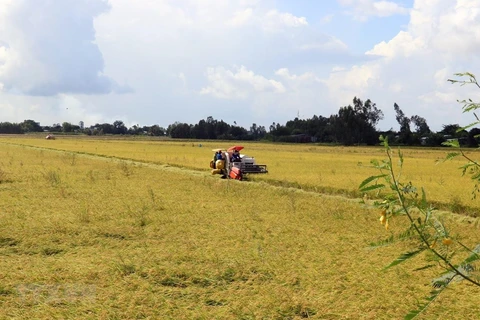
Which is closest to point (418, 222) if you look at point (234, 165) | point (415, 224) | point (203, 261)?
point (415, 224)

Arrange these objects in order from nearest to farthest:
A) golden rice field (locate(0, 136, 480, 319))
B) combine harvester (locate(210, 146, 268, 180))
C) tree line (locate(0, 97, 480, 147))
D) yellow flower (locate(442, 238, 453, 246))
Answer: yellow flower (locate(442, 238, 453, 246)) → golden rice field (locate(0, 136, 480, 319)) → combine harvester (locate(210, 146, 268, 180)) → tree line (locate(0, 97, 480, 147))

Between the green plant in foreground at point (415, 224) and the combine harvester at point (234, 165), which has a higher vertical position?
the green plant in foreground at point (415, 224)

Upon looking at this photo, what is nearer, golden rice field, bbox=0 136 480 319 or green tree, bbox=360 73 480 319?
green tree, bbox=360 73 480 319

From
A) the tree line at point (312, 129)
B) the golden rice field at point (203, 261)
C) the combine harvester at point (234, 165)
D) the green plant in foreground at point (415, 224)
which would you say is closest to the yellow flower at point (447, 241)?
the green plant in foreground at point (415, 224)

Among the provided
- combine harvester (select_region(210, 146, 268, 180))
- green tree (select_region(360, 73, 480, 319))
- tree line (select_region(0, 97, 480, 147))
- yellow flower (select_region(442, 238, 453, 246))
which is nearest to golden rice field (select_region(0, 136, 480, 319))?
green tree (select_region(360, 73, 480, 319))

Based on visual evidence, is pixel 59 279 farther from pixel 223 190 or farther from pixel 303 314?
pixel 223 190

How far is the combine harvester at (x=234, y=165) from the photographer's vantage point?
23.1 metres

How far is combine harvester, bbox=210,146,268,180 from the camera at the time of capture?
23125 millimetres

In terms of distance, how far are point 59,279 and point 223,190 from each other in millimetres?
11763

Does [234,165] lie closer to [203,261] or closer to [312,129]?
[203,261]

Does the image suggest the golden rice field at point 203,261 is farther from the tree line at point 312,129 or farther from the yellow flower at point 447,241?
the tree line at point 312,129

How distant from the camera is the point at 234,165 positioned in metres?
23.5

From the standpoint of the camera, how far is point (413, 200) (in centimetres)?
242

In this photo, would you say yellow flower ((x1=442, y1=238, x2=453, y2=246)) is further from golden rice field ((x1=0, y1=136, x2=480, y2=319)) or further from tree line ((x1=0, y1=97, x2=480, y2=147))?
tree line ((x1=0, y1=97, x2=480, y2=147))
